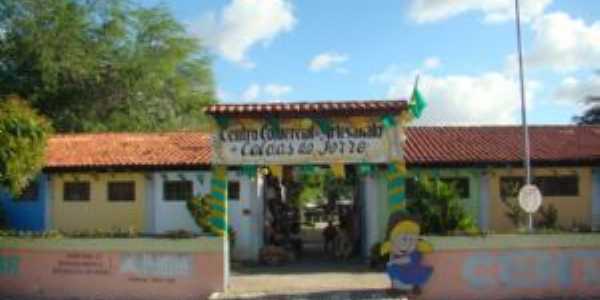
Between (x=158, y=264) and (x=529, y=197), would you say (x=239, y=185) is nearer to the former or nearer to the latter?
(x=158, y=264)

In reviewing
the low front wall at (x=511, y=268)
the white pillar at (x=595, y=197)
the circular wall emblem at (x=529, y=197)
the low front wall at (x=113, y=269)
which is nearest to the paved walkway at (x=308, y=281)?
the low front wall at (x=113, y=269)

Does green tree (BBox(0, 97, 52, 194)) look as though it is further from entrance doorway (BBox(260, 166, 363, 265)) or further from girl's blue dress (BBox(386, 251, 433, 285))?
girl's blue dress (BBox(386, 251, 433, 285))

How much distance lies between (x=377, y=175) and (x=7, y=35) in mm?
19301

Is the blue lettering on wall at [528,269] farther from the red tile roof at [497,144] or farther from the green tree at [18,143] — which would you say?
the green tree at [18,143]

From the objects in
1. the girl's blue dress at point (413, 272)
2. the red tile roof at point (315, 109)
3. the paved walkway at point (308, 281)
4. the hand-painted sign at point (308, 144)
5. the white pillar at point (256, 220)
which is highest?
the red tile roof at point (315, 109)

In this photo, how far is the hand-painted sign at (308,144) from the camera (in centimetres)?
1429

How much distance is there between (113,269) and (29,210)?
28.1 feet

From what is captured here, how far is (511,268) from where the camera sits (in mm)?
14031

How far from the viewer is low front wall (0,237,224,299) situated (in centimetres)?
1420

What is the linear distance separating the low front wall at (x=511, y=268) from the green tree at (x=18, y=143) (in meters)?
8.32

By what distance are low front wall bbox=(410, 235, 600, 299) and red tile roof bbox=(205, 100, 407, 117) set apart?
2.68 meters

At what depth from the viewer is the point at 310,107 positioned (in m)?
14.3

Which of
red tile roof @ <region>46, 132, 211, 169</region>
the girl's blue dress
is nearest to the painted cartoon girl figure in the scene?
the girl's blue dress

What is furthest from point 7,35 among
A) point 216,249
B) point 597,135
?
point 597,135
